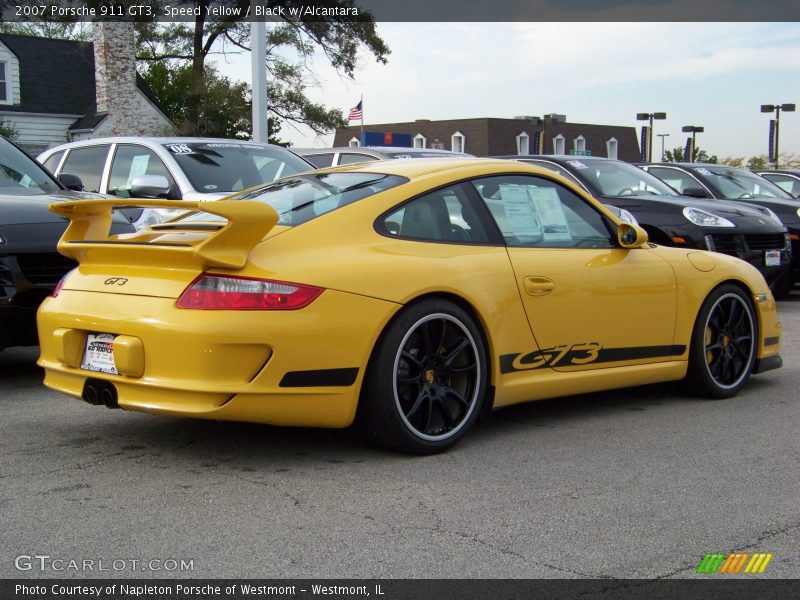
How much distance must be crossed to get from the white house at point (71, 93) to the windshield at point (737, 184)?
68.3 ft

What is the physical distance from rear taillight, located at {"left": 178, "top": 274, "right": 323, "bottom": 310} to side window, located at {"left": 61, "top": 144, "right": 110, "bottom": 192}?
17.3 ft

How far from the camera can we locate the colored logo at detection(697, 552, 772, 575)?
3.29 metres

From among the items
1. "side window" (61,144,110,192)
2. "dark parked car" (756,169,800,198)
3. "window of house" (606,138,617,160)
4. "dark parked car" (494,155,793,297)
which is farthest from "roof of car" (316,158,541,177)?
"window of house" (606,138,617,160)

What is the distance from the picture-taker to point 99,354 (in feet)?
14.6

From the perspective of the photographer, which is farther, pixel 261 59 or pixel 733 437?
pixel 261 59

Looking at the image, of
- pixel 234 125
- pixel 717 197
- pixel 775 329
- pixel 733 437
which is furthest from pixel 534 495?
pixel 234 125

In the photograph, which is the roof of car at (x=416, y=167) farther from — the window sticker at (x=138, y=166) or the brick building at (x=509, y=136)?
the brick building at (x=509, y=136)

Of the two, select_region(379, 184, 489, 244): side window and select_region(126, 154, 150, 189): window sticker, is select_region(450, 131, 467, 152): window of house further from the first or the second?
select_region(379, 184, 489, 244): side window

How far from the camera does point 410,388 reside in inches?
179

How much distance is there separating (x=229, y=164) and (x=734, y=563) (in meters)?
6.30

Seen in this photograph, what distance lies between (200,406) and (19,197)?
9.77ft

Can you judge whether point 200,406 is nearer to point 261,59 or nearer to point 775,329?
point 775,329

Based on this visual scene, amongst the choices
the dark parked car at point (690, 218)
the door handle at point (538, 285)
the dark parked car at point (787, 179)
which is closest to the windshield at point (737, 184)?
the dark parked car at point (690, 218)

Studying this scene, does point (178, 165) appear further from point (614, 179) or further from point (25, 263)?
point (614, 179)
